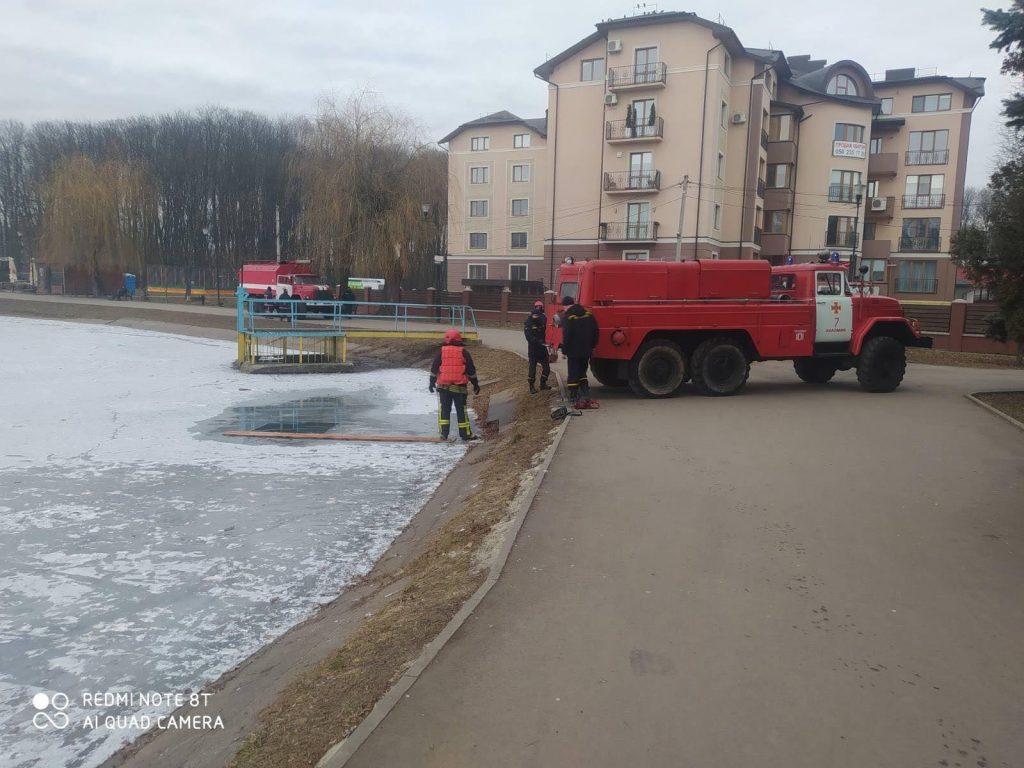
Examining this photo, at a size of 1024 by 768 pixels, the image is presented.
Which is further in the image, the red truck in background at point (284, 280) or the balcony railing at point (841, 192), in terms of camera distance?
the balcony railing at point (841, 192)

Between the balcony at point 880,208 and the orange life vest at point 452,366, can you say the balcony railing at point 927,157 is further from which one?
the orange life vest at point 452,366

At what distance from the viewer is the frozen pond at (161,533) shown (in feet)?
17.2

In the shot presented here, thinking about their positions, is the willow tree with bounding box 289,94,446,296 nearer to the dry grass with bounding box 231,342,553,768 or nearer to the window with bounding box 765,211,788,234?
the window with bounding box 765,211,788,234

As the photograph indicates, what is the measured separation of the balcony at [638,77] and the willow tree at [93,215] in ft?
118

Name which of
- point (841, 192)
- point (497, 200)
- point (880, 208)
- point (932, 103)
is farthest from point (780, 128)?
point (497, 200)

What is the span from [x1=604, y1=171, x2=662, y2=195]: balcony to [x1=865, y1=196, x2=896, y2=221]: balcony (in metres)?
18.1

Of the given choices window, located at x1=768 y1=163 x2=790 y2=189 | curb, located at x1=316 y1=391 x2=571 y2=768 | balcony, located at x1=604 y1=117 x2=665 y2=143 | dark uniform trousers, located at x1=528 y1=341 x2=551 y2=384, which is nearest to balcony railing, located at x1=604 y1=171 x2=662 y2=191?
balcony, located at x1=604 y1=117 x2=665 y2=143

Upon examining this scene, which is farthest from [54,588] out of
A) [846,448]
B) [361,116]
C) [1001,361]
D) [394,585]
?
[361,116]

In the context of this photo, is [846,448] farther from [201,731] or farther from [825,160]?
[825,160]

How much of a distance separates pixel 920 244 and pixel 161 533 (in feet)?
177

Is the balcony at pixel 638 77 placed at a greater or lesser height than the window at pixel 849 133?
greater

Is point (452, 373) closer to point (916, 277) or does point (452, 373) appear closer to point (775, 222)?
point (775, 222)

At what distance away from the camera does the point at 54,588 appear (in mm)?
6727

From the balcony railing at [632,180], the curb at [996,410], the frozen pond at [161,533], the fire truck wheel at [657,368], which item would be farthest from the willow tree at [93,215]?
the curb at [996,410]
